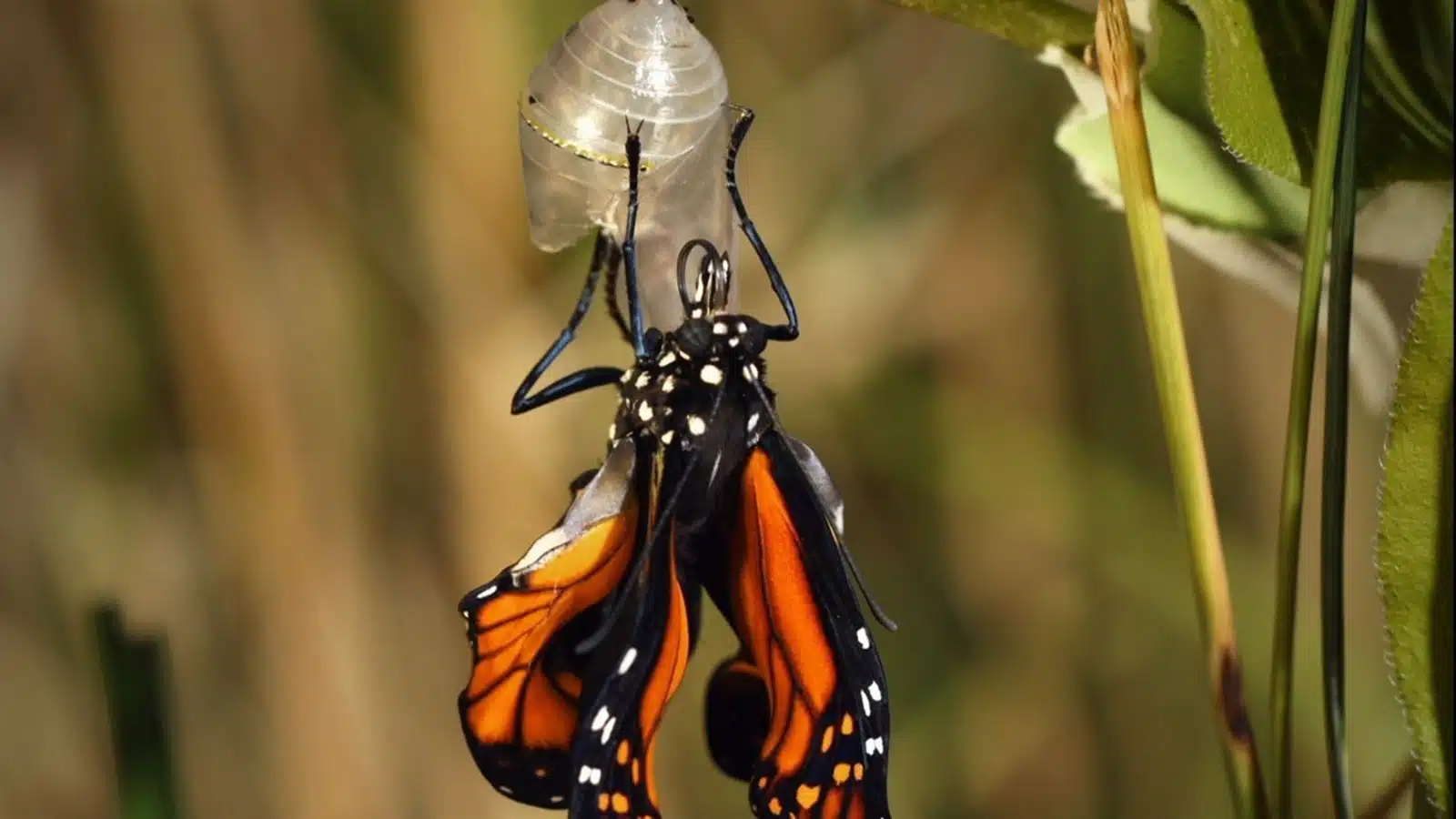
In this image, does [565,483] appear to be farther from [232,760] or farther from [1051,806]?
[1051,806]

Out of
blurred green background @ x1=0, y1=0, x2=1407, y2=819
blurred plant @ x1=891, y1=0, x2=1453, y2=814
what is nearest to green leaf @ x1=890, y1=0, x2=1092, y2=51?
blurred plant @ x1=891, y1=0, x2=1453, y2=814

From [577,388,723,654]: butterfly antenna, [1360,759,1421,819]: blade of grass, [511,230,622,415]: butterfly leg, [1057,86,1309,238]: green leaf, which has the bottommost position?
[1360,759,1421,819]: blade of grass

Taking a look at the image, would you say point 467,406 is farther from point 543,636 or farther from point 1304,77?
point 1304,77

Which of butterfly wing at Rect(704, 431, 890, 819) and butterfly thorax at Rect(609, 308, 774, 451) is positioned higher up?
butterfly thorax at Rect(609, 308, 774, 451)

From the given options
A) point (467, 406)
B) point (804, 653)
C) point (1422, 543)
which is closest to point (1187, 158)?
point (1422, 543)

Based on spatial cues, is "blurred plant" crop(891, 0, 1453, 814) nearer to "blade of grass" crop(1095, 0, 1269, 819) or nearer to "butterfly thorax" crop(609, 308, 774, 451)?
"blade of grass" crop(1095, 0, 1269, 819)
